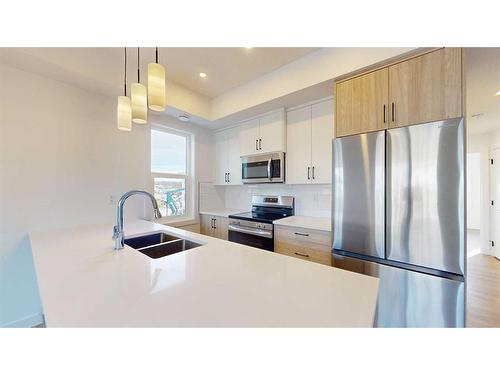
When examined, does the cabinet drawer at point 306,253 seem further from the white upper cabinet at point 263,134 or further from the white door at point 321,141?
the white upper cabinet at point 263,134

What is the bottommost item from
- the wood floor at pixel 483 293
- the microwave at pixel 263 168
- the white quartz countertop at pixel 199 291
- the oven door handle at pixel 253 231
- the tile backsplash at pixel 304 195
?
the wood floor at pixel 483 293

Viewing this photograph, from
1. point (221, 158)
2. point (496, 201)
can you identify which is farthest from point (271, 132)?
point (496, 201)

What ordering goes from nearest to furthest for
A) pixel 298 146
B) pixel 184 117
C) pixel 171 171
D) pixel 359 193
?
pixel 359 193 < pixel 298 146 < pixel 184 117 < pixel 171 171

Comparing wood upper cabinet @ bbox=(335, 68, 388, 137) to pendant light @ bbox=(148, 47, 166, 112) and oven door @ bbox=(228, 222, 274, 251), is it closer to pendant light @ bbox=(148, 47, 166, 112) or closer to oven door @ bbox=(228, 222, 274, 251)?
oven door @ bbox=(228, 222, 274, 251)

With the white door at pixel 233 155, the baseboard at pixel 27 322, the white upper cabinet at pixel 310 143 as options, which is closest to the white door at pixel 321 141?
the white upper cabinet at pixel 310 143

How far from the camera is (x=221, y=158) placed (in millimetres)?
3369

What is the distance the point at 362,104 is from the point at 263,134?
4.32 feet

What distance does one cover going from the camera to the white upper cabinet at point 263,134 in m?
2.54

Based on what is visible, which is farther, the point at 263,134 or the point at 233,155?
the point at 233,155

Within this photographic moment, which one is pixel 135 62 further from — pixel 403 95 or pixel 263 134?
pixel 403 95

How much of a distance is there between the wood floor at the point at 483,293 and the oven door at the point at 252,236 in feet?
6.04

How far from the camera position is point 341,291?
2.31ft

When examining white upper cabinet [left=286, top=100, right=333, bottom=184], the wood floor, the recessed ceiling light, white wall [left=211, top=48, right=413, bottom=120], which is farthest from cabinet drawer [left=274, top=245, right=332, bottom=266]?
the recessed ceiling light

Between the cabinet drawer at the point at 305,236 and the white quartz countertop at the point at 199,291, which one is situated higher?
the white quartz countertop at the point at 199,291
